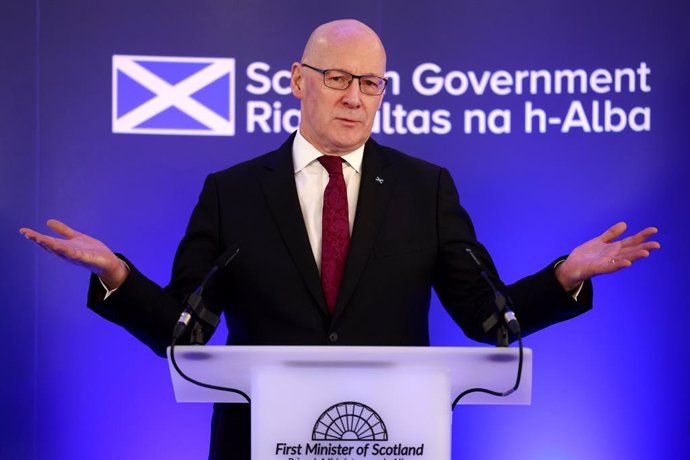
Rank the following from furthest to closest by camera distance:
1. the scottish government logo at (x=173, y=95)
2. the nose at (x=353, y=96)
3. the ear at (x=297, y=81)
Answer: the scottish government logo at (x=173, y=95) → the ear at (x=297, y=81) → the nose at (x=353, y=96)

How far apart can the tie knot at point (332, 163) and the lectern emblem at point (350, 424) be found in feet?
3.29

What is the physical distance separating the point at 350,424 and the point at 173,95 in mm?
2567

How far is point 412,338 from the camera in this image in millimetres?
2547

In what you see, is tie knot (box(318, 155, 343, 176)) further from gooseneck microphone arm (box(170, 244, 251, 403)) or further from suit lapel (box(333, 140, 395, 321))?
gooseneck microphone arm (box(170, 244, 251, 403))

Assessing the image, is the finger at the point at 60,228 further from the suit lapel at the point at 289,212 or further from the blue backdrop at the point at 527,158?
the blue backdrop at the point at 527,158

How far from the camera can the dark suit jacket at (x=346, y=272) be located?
235cm

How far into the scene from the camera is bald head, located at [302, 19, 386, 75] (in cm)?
262

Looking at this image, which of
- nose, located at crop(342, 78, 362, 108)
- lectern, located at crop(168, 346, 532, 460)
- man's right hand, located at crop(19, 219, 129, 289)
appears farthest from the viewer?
nose, located at crop(342, 78, 362, 108)

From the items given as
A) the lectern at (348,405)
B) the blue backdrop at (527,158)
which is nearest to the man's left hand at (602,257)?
the lectern at (348,405)

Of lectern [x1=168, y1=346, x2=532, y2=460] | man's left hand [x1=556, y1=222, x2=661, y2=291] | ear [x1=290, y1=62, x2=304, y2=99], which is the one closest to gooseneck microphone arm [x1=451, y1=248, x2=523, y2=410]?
lectern [x1=168, y1=346, x2=532, y2=460]

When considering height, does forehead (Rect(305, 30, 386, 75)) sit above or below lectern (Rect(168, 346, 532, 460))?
above

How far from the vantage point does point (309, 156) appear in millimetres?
2697

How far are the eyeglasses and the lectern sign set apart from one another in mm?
1113

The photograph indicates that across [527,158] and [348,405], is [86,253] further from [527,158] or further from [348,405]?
[527,158]
